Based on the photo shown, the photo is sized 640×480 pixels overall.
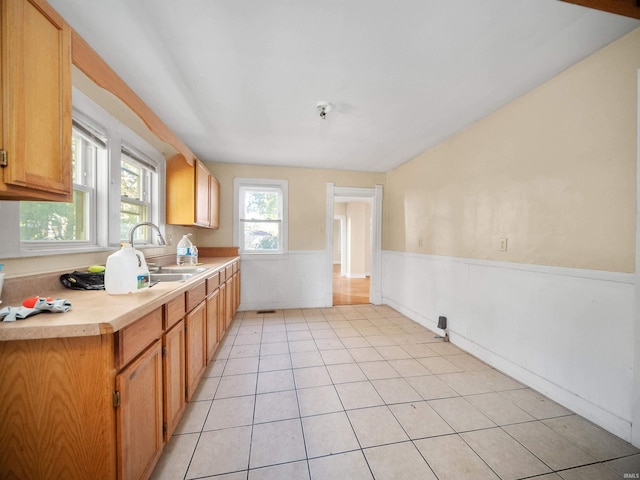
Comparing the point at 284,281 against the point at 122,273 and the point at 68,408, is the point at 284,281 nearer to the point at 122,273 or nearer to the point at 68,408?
the point at 122,273

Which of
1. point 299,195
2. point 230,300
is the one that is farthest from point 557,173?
point 230,300

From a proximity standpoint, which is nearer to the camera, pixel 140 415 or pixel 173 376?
pixel 140 415

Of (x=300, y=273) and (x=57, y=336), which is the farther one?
(x=300, y=273)

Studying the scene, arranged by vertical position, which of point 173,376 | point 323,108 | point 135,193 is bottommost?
point 173,376

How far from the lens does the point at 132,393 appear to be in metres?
1.02

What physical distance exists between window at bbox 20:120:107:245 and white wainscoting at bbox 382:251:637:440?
3.33 metres

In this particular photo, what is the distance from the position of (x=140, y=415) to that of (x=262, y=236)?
3.20 meters

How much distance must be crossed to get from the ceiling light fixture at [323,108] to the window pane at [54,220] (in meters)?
1.99

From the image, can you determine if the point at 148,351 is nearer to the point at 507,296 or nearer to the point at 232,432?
the point at 232,432

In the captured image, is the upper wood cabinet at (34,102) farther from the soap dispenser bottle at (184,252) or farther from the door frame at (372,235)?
the door frame at (372,235)

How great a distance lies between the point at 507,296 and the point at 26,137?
3165mm

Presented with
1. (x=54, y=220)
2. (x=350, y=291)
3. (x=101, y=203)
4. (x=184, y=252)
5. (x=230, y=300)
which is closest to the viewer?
(x=54, y=220)

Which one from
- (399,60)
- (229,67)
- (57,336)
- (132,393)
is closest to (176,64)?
(229,67)

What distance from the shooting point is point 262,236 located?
4168mm
